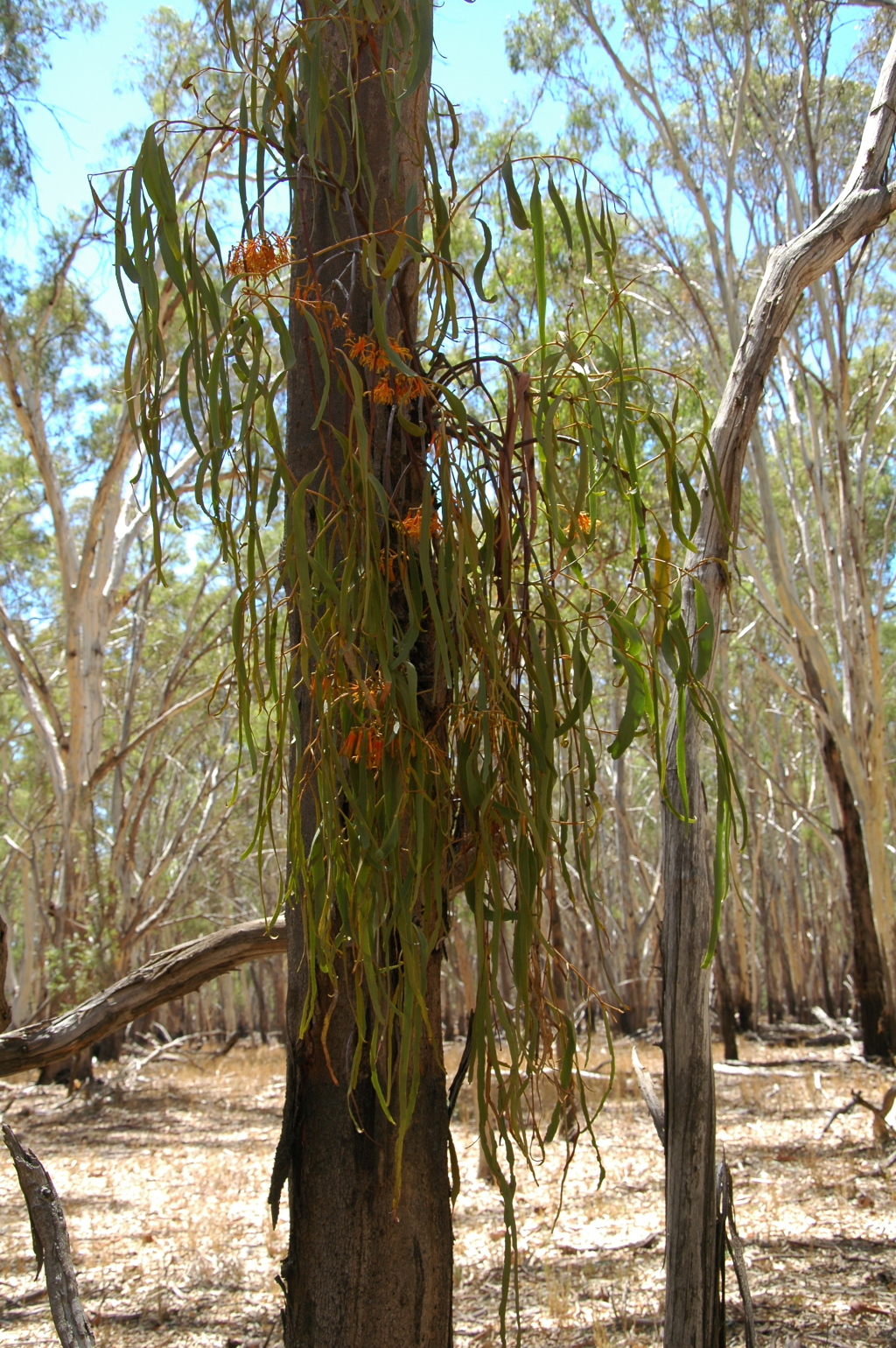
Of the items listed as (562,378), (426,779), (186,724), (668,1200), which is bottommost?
(668,1200)

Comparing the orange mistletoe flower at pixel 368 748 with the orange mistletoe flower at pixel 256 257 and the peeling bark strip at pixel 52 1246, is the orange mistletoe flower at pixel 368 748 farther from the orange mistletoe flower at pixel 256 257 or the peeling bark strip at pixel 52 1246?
the peeling bark strip at pixel 52 1246

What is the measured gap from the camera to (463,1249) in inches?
162

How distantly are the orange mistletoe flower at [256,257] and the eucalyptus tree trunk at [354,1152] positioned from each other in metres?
0.05

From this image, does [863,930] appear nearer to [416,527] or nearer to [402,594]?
[402,594]

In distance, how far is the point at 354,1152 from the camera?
1.44 m

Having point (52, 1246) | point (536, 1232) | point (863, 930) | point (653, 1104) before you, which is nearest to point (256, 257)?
point (52, 1246)

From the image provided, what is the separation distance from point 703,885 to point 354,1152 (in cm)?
76

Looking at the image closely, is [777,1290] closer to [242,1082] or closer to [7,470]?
[242,1082]

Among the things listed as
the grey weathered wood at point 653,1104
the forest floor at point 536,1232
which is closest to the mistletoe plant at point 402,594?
the forest floor at point 536,1232

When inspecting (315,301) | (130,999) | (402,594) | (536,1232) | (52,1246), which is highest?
(315,301)

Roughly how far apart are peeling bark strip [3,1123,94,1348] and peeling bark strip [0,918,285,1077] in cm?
20

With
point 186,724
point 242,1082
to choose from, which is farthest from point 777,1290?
point 186,724

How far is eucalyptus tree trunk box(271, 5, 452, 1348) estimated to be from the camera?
1.42 metres

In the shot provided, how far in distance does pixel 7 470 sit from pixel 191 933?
12.7 meters
